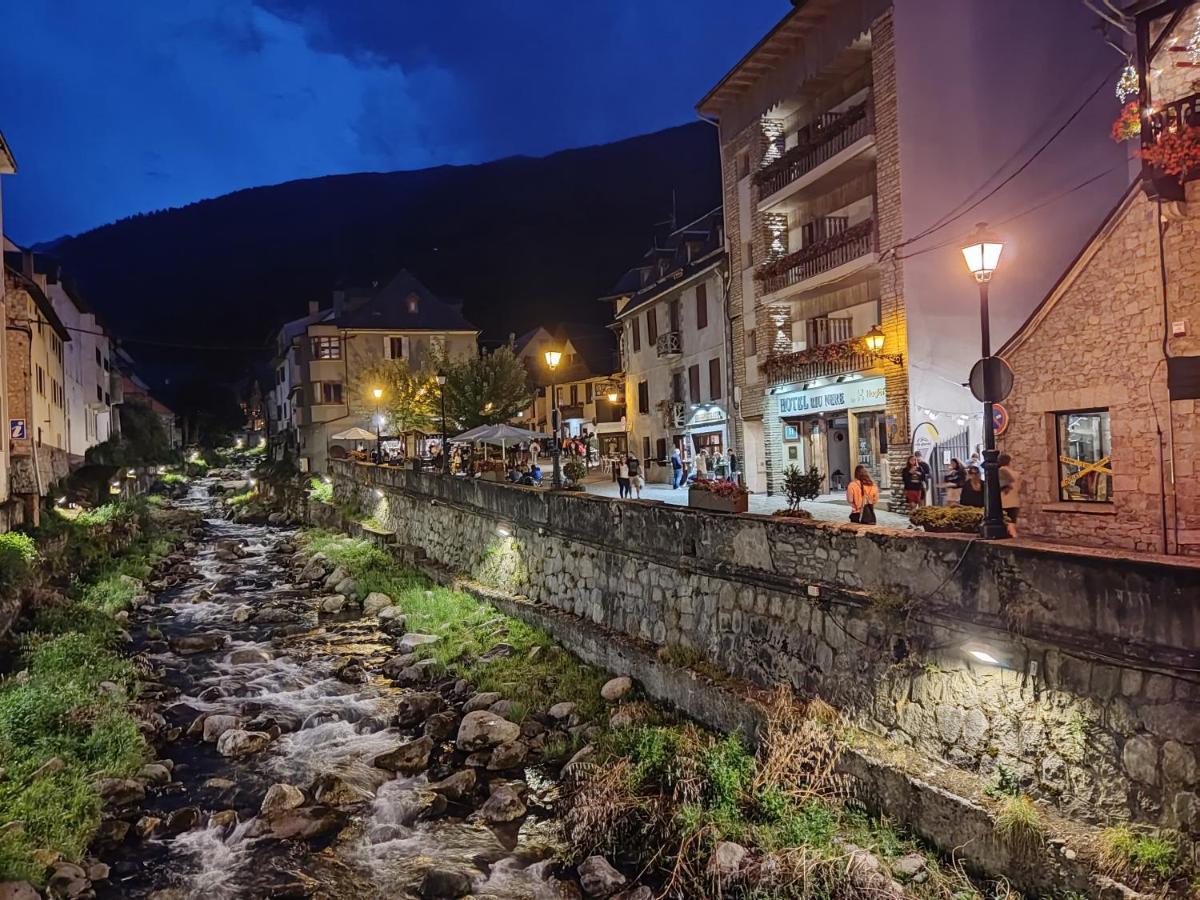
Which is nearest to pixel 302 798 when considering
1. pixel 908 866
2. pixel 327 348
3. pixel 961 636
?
pixel 908 866

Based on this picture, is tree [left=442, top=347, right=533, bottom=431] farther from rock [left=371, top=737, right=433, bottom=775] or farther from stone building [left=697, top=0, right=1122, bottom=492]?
rock [left=371, top=737, right=433, bottom=775]

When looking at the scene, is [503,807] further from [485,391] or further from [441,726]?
[485,391]

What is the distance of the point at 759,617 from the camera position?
1173 centimetres

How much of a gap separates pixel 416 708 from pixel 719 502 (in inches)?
267

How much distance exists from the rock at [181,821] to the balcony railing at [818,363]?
18.6 m

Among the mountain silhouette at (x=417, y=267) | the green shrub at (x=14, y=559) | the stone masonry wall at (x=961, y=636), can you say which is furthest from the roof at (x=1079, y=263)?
the mountain silhouette at (x=417, y=267)

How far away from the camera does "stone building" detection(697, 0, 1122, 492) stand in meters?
20.3

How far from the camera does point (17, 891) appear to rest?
332 inches

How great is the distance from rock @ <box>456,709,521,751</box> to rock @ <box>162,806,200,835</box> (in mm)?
3904

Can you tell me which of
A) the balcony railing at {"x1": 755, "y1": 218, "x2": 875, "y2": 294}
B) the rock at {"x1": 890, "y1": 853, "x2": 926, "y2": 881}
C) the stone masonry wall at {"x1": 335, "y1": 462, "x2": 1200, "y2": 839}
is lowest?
the rock at {"x1": 890, "y1": 853, "x2": 926, "y2": 881}

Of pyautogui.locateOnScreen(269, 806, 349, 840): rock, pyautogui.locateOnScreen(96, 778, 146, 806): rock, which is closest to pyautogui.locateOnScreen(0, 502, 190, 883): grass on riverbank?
pyautogui.locateOnScreen(96, 778, 146, 806): rock

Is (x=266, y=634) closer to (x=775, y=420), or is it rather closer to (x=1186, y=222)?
(x=775, y=420)

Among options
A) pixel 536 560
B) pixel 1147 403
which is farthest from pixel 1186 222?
pixel 536 560

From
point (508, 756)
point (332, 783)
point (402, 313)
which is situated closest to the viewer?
→ point (332, 783)
